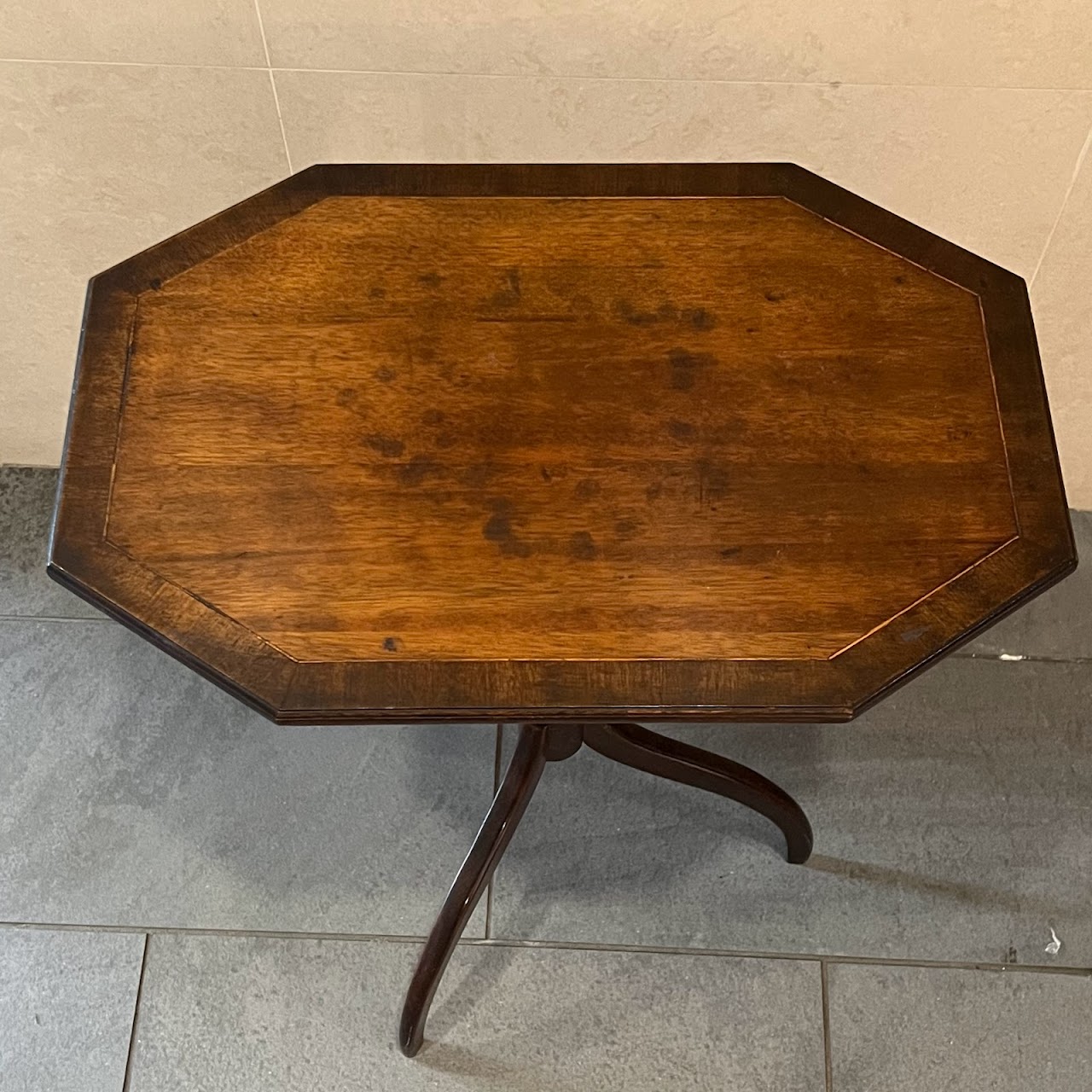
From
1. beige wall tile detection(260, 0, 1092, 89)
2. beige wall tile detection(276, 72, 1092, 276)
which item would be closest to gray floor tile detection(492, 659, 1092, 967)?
beige wall tile detection(276, 72, 1092, 276)

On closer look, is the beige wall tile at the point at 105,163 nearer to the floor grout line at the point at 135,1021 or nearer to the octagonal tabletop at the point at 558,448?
the octagonal tabletop at the point at 558,448

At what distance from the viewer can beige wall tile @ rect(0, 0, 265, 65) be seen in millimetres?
1087

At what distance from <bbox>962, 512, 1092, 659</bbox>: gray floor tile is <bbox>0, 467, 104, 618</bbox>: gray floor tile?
1.21 meters

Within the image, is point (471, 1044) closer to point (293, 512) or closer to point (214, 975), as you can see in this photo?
point (214, 975)

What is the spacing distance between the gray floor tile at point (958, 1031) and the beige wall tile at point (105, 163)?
3.69 feet

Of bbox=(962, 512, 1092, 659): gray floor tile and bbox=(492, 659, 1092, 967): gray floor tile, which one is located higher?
bbox=(962, 512, 1092, 659): gray floor tile

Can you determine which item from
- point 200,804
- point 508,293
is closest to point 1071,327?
point 508,293

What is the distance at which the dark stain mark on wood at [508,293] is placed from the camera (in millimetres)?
957

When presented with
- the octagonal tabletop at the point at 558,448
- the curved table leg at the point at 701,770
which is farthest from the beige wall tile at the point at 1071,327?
the curved table leg at the point at 701,770

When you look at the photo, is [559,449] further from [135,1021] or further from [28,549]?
[28,549]

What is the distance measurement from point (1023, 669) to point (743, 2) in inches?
36.3

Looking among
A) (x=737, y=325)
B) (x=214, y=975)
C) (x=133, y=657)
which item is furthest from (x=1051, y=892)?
(x=133, y=657)

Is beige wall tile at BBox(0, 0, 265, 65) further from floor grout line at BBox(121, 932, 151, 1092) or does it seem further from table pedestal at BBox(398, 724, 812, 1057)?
floor grout line at BBox(121, 932, 151, 1092)

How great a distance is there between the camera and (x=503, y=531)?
2.76ft
